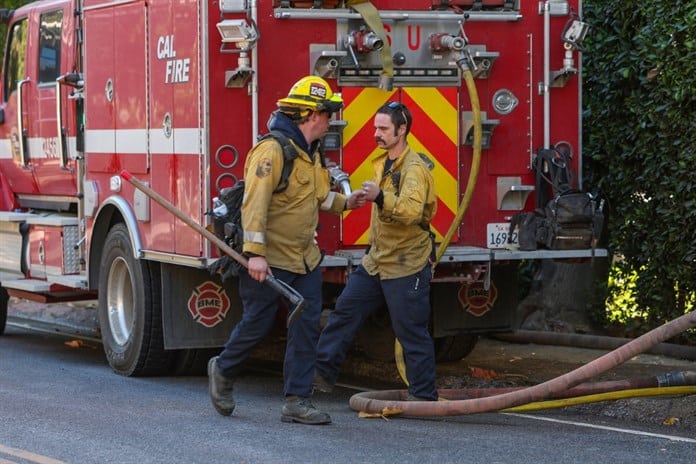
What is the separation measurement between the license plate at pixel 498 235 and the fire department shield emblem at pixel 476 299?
→ 0.45m

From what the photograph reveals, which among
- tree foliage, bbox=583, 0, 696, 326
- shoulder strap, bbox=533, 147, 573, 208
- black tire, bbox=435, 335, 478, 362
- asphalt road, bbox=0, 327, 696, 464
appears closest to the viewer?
asphalt road, bbox=0, 327, 696, 464

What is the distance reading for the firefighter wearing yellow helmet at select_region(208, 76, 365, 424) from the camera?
27.9 feet

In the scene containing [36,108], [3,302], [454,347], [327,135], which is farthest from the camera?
[3,302]

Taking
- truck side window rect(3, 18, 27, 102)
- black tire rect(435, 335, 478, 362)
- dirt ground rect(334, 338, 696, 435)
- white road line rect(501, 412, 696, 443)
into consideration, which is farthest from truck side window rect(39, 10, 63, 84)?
white road line rect(501, 412, 696, 443)

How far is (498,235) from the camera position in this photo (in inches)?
398

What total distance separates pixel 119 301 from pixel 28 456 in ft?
11.3

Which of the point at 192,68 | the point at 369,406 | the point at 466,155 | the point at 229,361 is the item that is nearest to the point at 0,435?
the point at 229,361

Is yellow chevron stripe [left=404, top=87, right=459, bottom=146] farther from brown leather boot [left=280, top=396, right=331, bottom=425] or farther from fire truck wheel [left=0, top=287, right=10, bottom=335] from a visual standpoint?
fire truck wheel [left=0, top=287, right=10, bottom=335]

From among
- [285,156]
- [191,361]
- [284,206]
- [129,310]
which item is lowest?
[191,361]

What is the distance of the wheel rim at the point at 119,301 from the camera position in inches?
430

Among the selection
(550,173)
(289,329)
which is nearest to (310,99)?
(289,329)

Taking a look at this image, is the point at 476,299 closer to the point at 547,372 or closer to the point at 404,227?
the point at 547,372

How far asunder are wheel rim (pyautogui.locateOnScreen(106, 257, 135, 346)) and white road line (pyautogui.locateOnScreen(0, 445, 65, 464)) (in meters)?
3.10

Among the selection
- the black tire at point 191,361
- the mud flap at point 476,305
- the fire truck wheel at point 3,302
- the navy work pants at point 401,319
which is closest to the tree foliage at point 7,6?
the fire truck wheel at point 3,302
